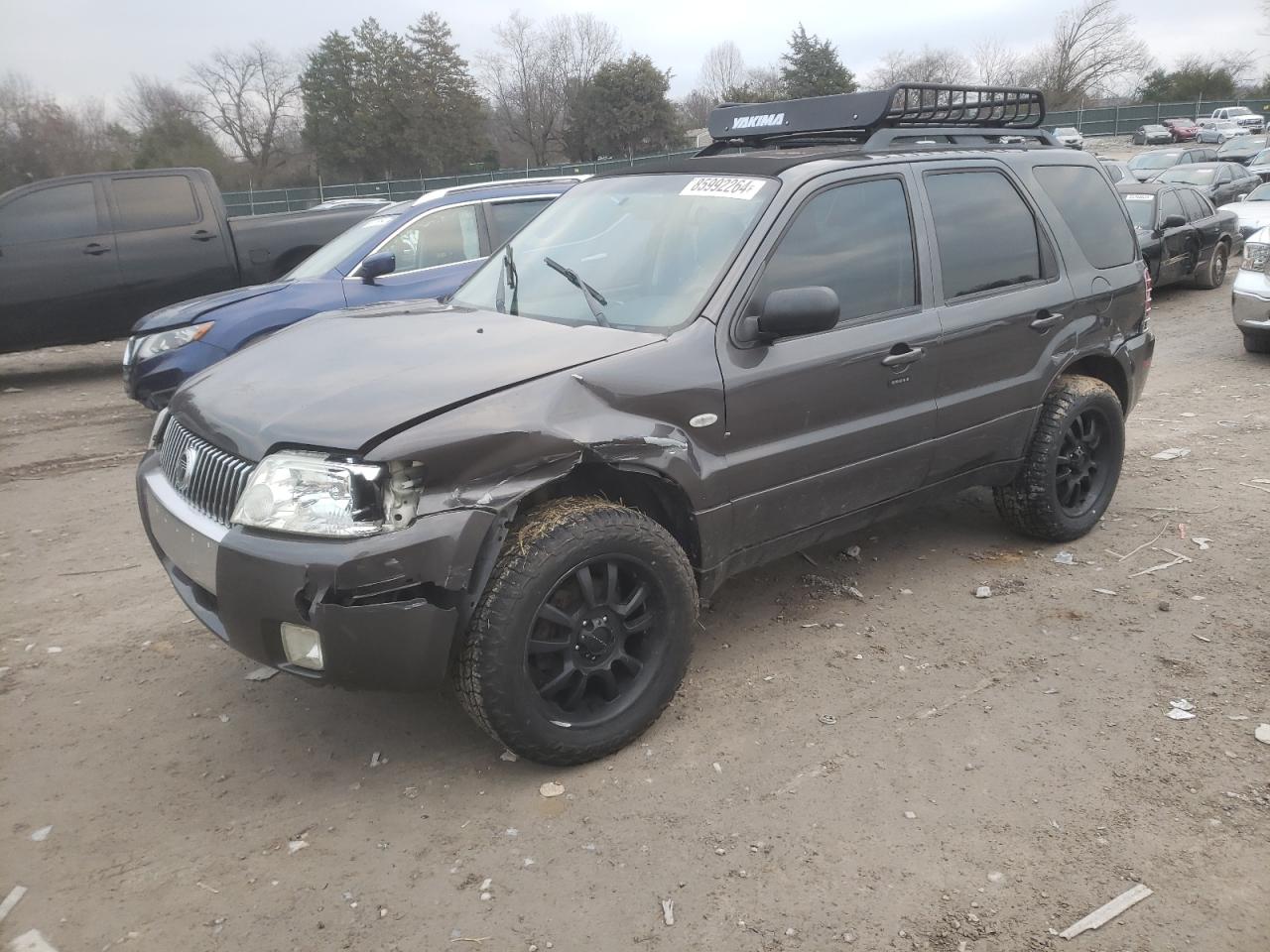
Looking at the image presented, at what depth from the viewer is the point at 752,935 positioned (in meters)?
2.44

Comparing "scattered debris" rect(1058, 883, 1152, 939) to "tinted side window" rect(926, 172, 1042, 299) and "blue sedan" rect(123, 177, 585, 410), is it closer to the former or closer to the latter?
"tinted side window" rect(926, 172, 1042, 299)

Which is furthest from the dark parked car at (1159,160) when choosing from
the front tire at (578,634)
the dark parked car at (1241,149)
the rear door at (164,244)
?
the front tire at (578,634)

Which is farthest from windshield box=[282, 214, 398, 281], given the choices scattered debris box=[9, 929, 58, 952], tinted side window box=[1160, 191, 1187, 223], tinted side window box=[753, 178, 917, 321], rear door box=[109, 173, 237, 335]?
tinted side window box=[1160, 191, 1187, 223]

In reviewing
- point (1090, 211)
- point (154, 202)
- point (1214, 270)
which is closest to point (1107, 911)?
point (1090, 211)

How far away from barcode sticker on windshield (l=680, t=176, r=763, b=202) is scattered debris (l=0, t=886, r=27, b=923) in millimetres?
3224

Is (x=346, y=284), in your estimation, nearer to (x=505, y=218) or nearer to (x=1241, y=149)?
(x=505, y=218)

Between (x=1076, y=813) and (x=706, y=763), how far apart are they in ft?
3.71

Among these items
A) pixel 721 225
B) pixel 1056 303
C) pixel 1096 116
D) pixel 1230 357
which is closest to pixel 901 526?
pixel 1056 303

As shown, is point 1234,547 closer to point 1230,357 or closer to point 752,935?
point 752,935

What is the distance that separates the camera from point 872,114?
4.46 m

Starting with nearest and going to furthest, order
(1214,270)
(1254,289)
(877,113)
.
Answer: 1. (877,113)
2. (1254,289)
3. (1214,270)

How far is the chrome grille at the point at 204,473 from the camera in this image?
2.94 metres

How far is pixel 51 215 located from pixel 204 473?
8491 mm

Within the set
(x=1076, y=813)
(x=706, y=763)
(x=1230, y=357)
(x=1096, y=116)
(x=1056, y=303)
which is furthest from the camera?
(x=1096, y=116)
